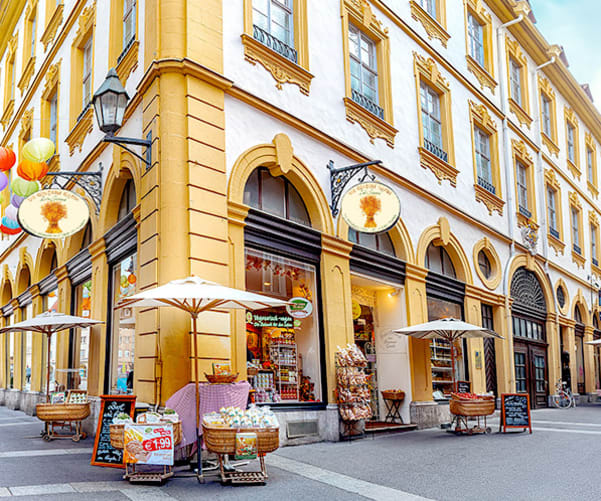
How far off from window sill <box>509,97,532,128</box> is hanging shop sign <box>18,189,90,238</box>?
49.2ft

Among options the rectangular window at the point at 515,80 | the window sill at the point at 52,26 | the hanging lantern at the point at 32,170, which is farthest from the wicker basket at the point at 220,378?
the rectangular window at the point at 515,80

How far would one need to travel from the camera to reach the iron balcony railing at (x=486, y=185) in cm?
1794

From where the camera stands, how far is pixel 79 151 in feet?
43.3

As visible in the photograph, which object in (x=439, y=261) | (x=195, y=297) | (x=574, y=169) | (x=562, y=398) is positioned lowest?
(x=562, y=398)

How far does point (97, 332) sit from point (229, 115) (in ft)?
16.4

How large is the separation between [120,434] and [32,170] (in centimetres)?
709

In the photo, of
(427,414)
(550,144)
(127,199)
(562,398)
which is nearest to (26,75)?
(127,199)

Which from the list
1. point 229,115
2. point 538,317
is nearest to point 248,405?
point 229,115

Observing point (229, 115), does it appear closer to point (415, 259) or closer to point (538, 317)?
point (415, 259)

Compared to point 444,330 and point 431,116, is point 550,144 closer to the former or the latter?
point 431,116

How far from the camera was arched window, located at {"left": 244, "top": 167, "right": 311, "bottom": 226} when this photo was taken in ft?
34.4

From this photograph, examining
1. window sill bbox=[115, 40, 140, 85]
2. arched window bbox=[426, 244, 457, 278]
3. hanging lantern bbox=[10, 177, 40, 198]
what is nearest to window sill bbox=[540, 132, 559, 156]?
arched window bbox=[426, 244, 457, 278]

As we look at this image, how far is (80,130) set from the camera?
1305 centimetres

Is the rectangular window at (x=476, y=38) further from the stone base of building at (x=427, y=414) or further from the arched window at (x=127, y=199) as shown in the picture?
the arched window at (x=127, y=199)
